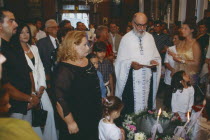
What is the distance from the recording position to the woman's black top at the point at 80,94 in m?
2.00

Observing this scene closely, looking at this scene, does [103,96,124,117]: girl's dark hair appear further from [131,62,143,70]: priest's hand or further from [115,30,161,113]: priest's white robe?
[115,30,161,113]: priest's white robe

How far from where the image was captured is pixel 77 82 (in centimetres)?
206

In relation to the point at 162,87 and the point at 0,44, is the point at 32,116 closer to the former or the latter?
the point at 0,44

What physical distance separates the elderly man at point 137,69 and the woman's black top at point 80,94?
1392 millimetres

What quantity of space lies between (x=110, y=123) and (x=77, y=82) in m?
0.56

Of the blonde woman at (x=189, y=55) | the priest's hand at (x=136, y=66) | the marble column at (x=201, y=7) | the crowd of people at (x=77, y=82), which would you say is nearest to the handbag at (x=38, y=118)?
the crowd of people at (x=77, y=82)

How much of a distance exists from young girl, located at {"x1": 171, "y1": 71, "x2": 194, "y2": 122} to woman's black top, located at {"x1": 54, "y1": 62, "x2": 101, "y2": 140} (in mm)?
1420

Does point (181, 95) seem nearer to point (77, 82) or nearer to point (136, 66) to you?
point (136, 66)

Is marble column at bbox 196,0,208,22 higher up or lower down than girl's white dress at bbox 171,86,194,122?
higher up

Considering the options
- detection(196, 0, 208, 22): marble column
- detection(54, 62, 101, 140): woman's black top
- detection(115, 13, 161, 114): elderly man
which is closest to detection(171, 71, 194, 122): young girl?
detection(115, 13, 161, 114): elderly man

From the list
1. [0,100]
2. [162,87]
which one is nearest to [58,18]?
[162,87]

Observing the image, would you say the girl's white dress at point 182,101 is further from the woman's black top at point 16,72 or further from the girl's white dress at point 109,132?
the woman's black top at point 16,72

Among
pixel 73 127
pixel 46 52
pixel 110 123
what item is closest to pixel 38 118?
pixel 73 127

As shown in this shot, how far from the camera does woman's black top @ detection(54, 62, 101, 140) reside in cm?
200
